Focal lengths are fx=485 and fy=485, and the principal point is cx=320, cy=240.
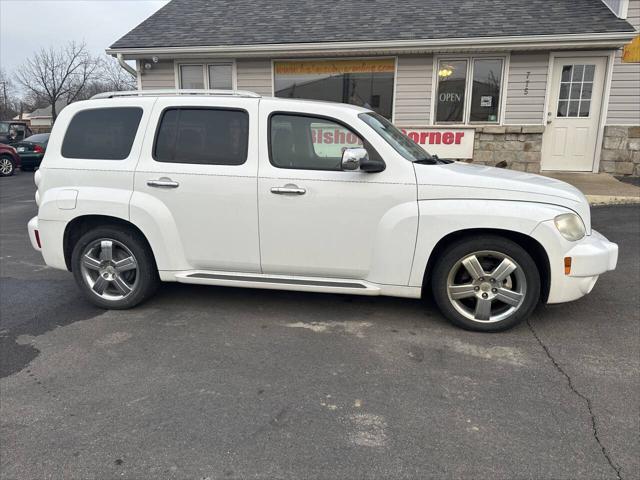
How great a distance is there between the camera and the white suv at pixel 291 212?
12.2 ft

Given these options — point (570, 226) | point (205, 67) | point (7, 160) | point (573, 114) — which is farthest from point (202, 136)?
point (7, 160)

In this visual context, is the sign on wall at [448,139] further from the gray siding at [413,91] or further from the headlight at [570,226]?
the headlight at [570,226]

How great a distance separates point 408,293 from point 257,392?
4.93ft

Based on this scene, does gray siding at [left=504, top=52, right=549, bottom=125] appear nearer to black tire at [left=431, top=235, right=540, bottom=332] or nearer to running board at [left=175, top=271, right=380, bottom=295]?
black tire at [left=431, top=235, right=540, bottom=332]

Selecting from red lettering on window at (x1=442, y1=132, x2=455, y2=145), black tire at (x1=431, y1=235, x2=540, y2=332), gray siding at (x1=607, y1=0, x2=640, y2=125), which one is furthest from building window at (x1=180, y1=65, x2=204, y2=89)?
black tire at (x1=431, y1=235, x2=540, y2=332)

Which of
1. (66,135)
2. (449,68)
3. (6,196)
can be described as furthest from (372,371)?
(6,196)

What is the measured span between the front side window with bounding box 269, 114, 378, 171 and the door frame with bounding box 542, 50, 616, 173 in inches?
351

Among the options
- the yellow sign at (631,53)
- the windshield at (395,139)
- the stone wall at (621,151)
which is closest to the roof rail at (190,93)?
the windshield at (395,139)

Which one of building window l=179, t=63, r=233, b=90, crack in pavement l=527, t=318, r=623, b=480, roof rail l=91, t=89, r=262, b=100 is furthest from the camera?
building window l=179, t=63, r=233, b=90

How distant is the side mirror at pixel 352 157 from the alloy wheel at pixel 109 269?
2.10 m

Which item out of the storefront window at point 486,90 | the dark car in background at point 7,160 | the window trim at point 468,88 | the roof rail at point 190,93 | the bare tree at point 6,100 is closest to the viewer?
the roof rail at point 190,93

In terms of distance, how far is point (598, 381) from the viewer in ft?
10.3

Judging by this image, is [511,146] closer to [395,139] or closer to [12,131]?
[395,139]

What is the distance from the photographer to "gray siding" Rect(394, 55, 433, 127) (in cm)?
1146
